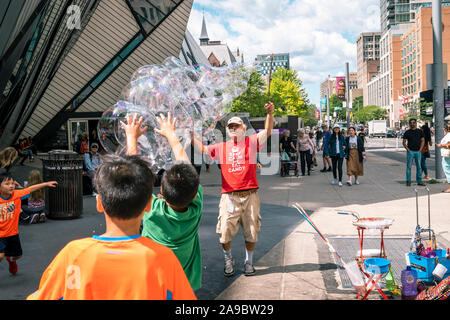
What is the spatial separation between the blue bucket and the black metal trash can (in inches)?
263

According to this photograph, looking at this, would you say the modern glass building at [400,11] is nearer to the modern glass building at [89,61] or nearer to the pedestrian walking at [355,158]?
the modern glass building at [89,61]

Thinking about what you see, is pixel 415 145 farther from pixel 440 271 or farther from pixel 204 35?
pixel 204 35

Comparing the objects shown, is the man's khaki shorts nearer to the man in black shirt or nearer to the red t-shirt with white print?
the red t-shirt with white print

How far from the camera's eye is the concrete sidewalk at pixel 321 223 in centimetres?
475

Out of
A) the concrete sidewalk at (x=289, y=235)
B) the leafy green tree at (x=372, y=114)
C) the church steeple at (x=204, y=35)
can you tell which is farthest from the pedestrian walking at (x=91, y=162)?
the leafy green tree at (x=372, y=114)

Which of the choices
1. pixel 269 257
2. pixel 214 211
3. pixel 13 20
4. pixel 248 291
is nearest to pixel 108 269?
pixel 248 291

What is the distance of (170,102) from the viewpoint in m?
5.01

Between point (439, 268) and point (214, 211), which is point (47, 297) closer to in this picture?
point (439, 268)

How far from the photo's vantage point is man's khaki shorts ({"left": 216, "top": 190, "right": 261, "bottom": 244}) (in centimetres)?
517

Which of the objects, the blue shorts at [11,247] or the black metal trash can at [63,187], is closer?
the blue shorts at [11,247]

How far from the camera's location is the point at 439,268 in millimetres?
4242

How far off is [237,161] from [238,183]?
0.26m

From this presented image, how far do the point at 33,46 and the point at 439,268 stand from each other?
51.5 feet

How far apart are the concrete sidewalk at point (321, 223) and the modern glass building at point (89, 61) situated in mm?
11464
